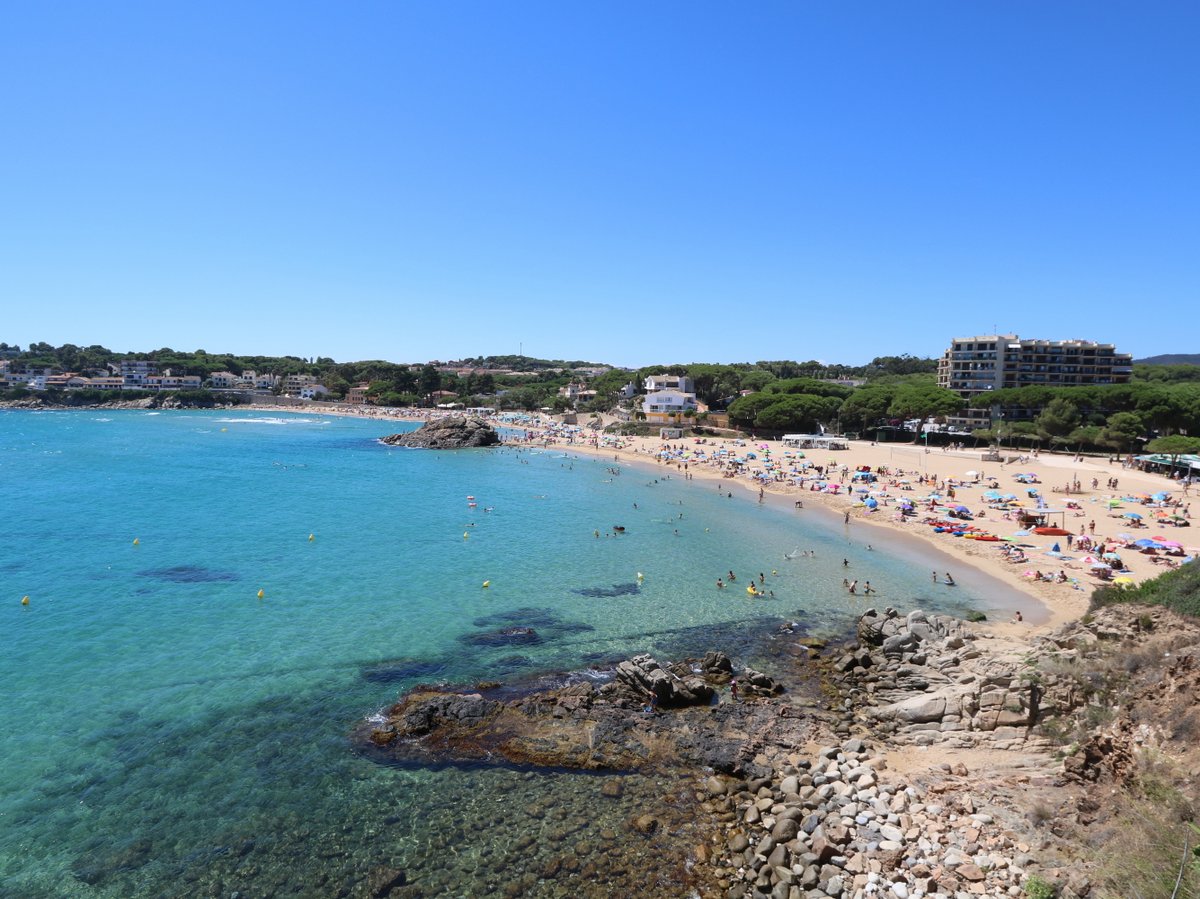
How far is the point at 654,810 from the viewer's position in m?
12.6

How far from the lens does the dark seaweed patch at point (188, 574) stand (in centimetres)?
2636

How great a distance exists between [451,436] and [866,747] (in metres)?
70.4

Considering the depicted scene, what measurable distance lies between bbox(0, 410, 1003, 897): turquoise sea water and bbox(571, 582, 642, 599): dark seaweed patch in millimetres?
155

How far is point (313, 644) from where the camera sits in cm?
2012

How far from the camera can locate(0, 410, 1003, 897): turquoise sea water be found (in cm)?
1154

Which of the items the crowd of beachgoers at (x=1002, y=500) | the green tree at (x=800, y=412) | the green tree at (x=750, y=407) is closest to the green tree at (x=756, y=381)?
the green tree at (x=750, y=407)

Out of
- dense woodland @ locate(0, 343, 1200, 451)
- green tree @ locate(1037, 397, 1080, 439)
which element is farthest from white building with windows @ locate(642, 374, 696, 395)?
green tree @ locate(1037, 397, 1080, 439)

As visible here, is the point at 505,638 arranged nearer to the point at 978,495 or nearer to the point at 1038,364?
the point at 978,495

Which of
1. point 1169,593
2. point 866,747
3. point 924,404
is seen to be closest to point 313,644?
point 866,747

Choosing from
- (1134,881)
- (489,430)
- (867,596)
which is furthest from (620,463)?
(1134,881)

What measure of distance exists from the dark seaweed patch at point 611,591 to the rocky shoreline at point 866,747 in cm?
679

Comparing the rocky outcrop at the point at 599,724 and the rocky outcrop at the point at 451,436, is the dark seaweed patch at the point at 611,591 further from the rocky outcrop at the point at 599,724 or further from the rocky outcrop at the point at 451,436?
the rocky outcrop at the point at 451,436

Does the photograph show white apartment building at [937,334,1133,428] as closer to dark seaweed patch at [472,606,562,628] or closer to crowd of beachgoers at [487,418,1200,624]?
crowd of beachgoers at [487,418,1200,624]

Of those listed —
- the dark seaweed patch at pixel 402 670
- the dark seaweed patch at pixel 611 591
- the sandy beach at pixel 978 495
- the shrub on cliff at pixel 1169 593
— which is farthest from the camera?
the sandy beach at pixel 978 495
